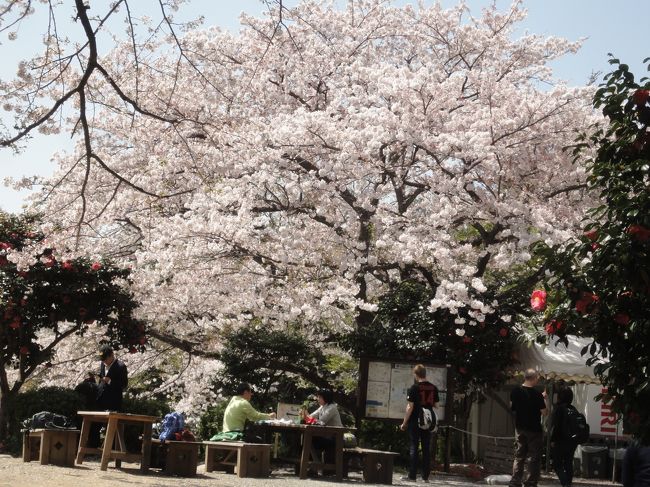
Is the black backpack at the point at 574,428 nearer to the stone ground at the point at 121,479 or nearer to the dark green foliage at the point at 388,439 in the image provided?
the stone ground at the point at 121,479

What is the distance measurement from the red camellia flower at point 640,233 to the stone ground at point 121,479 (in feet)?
18.9

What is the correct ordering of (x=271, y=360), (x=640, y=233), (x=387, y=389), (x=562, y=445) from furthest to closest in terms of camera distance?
(x=271, y=360) → (x=387, y=389) → (x=562, y=445) → (x=640, y=233)

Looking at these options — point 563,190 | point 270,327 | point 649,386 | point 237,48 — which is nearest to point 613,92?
point 649,386

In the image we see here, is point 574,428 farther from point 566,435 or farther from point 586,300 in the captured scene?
point 586,300

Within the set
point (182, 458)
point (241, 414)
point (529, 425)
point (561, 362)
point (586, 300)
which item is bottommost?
point (182, 458)

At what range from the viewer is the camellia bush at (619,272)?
6.05 meters

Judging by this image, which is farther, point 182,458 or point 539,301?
point 182,458

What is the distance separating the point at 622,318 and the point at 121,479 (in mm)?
6176

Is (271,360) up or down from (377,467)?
up

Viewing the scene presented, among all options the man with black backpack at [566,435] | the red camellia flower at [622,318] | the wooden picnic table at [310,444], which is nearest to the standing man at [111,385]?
the wooden picnic table at [310,444]

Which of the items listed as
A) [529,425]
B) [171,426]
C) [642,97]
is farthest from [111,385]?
[642,97]

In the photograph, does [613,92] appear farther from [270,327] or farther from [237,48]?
[237,48]

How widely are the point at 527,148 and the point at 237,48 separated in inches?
255

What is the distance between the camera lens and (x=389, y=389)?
14766mm
